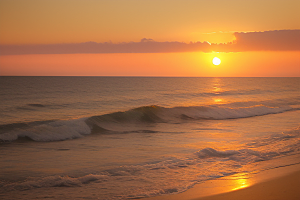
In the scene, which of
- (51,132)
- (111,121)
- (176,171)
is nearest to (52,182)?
(176,171)

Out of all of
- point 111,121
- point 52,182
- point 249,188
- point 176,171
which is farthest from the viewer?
point 111,121

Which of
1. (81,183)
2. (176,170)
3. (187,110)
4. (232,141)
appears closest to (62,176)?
(81,183)

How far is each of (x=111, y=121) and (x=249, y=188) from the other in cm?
1325

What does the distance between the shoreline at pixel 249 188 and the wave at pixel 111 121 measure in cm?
864

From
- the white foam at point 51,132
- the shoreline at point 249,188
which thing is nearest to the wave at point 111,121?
the white foam at point 51,132

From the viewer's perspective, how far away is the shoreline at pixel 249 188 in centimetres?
563

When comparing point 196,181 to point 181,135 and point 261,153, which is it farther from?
point 181,135

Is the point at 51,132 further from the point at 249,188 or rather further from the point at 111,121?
the point at 249,188

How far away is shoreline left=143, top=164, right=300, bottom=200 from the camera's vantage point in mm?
Result: 5633

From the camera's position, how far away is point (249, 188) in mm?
6121

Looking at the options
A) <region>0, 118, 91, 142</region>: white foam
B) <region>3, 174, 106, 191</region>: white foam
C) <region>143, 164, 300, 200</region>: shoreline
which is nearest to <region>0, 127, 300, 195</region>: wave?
<region>3, 174, 106, 191</region>: white foam

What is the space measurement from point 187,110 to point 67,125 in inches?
475

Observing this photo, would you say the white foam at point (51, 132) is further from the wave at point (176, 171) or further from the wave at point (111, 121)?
the wave at point (176, 171)

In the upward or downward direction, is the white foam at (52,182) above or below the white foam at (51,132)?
below
